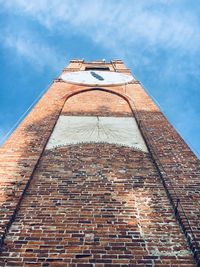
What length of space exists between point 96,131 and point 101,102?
2343 millimetres

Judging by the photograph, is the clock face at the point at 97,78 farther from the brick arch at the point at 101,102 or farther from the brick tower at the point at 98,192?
the brick tower at the point at 98,192

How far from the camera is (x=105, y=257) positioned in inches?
159

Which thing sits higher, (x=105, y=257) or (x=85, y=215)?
(x=85, y=215)

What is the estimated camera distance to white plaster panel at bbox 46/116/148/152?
715cm

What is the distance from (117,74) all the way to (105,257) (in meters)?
10.6

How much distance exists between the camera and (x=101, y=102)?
9789 mm

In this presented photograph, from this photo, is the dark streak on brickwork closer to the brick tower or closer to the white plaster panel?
the brick tower

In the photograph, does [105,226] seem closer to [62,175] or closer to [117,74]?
[62,175]

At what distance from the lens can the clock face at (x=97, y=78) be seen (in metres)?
11.8

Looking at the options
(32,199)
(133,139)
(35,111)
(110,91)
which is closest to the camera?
(32,199)

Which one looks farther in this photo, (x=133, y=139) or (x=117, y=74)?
(x=117, y=74)

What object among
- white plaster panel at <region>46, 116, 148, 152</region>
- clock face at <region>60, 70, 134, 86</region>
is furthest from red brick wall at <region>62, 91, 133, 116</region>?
clock face at <region>60, 70, 134, 86</region>

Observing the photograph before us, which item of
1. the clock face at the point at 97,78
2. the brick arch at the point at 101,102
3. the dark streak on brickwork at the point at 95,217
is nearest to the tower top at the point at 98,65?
the clock face at the point at 97,78

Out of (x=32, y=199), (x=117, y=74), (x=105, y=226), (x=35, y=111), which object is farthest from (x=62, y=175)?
(x=117, y=74)
